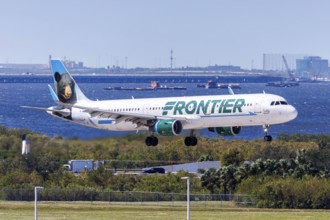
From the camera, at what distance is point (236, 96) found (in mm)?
102688

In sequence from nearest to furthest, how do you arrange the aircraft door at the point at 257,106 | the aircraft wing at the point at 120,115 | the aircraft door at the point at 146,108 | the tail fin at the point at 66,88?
the aircraft door at the point at 257,106 < the aircraft wing at the point at 120,115 < the aircraft door at the point at 146,108 < the tail fin at the point at 66,88

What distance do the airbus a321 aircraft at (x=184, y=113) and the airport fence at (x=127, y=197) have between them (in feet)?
41.0

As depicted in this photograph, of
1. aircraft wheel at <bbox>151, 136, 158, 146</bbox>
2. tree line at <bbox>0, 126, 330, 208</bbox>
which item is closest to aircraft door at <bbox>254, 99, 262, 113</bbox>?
aircraft wheel at <bbox>151, 136, 158, 146</bbox>

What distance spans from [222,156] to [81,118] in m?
52.6

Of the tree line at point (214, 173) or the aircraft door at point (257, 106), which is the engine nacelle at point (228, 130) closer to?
the aircraft door at point (257, 106)

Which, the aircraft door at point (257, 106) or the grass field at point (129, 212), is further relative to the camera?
the grass field at point (129, 212)

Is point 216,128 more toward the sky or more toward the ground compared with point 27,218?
more toward the sky

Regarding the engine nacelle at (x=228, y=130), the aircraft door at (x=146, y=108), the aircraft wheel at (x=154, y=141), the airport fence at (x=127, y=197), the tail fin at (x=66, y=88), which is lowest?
the airport fence at (x=127, y=197)

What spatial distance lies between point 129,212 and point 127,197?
1514 cm

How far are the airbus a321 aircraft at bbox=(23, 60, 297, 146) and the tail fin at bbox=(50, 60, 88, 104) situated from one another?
1.73m

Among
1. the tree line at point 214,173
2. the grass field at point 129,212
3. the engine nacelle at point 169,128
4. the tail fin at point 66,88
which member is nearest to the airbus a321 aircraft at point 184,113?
the engine nacelle at point 169,128

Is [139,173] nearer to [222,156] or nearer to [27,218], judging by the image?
[222,156]

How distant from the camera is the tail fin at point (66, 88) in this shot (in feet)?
384

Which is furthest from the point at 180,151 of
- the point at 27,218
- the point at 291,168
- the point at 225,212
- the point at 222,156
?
the point at 27,218
